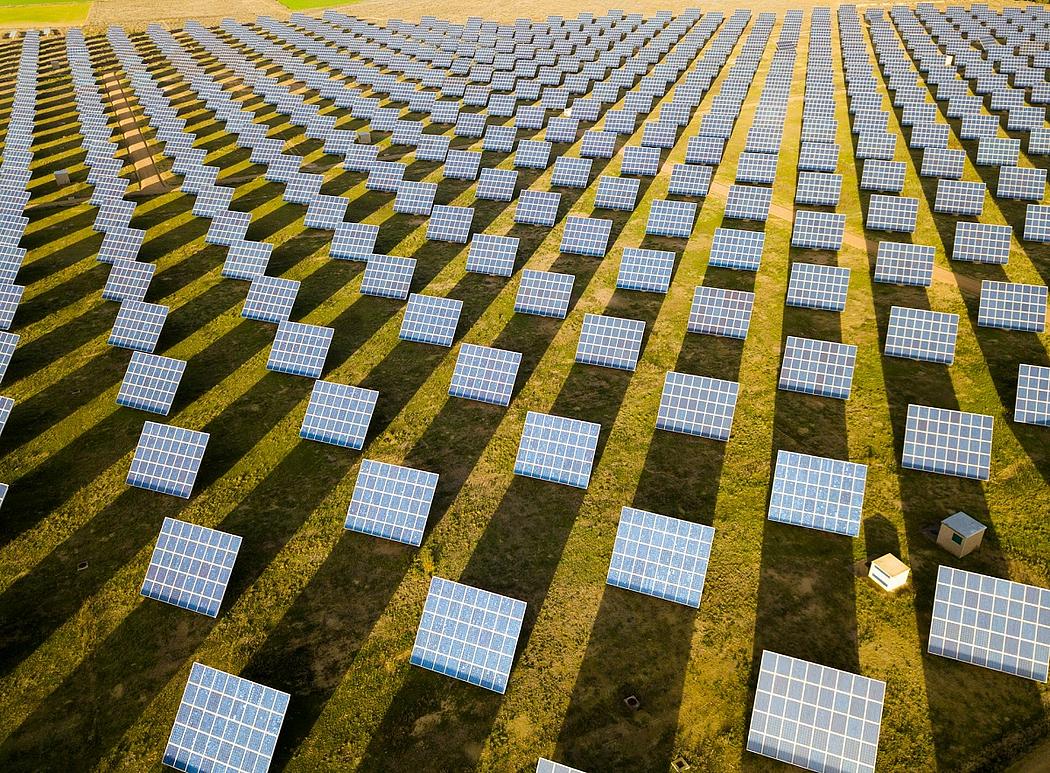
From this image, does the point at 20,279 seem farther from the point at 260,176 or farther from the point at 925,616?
the point at 925,616

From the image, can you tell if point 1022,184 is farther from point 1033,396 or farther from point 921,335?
point 1033,396

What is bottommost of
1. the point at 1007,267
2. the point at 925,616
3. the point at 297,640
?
the point at 297,640

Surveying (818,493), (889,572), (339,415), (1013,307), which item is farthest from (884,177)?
(339,415)

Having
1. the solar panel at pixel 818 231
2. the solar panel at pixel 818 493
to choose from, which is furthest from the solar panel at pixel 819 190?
the solar panel at pixel 818 493

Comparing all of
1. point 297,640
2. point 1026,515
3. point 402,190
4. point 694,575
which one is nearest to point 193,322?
point 402,190

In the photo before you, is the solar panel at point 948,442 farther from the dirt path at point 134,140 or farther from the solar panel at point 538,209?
the dirt path at point 134,140

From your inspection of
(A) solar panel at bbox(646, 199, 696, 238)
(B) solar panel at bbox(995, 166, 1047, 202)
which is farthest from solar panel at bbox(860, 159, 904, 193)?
(A) solar panel at bbox(646, 199, 696, 238)
